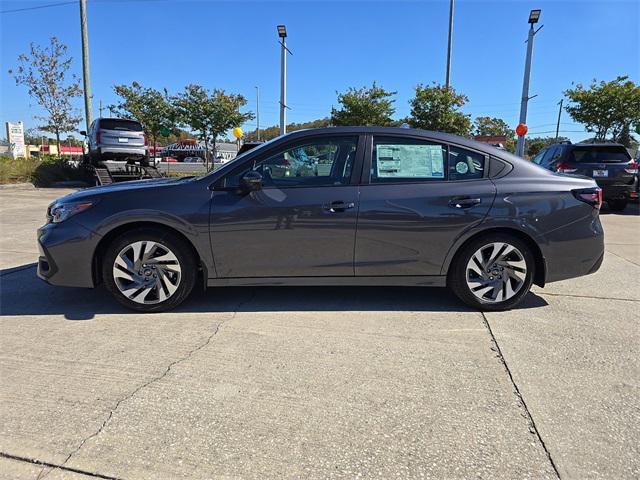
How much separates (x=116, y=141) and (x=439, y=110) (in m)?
16.0

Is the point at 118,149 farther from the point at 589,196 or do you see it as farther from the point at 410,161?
the point at 589,196

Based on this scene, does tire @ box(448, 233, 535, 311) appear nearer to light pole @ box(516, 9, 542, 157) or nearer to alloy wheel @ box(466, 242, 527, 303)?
alloy wheel @ box(466, 242, 527, 303)

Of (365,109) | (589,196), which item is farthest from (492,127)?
(589,196)

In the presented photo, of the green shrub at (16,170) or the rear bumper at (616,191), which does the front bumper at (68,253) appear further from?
the green shrub at (16,170)

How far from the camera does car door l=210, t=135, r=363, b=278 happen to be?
3812mm

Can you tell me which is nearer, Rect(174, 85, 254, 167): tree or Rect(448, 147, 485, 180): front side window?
Rect(448, 147, 485, 180): front side window

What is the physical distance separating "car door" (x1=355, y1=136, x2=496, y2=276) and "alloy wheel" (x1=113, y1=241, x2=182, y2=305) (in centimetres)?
161

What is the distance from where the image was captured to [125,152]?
14.9 meters

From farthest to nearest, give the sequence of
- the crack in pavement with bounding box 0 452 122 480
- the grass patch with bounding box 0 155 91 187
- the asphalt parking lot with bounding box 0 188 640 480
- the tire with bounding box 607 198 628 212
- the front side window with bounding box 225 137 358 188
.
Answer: the grass patch with bounding box 0 155 91 187
the tire with bounding box 607 198 628 212
the front side window with bounding box 225 137 358 188
the asphalt parking lot with bounding box 0 188 640 480
the crack in pavement with bounding box 0 452 122 480

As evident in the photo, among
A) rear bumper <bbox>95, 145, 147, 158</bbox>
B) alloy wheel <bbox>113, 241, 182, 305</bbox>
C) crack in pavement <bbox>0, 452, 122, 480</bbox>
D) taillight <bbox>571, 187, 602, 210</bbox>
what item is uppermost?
rear bumper <bbox>95, 145, 147, 158</bbox>

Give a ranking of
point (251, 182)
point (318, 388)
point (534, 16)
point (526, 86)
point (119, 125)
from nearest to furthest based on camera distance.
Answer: point (318, 388) < point (251, 182) < point (119, 125) < point (534, 16) < point (526, 86)

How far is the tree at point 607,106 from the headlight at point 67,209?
887 inches

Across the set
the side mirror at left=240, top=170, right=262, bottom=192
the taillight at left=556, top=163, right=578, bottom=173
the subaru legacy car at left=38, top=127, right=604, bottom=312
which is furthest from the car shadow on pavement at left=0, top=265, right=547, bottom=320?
the taillight at left=556, top=163, right=578, bottom=173

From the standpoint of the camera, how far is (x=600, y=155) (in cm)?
1086
